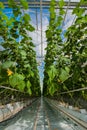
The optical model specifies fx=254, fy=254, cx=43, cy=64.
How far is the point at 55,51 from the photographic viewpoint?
3.75 m

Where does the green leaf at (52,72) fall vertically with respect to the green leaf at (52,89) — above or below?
above

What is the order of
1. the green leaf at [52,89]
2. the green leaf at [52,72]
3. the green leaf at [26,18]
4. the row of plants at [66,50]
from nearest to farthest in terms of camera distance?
the green leaf at [26,18]
the row of plants at [66,50]
the green leaf at [52,72]
the green leaf at [52,89]

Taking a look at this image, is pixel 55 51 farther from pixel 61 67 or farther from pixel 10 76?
pixel 10 76

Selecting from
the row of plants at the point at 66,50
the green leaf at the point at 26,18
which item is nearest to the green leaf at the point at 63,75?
the row of plants at the point at 66,50

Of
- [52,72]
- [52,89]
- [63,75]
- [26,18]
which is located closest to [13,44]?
[26,18]

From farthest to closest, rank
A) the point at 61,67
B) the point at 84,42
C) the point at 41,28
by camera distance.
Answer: the point at 41,28, the point at 61,67, the point at 84,42

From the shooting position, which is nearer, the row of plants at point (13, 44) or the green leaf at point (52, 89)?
the row of plants at point (13, 44)

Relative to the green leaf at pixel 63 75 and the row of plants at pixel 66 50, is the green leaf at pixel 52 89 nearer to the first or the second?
the row of plants at pixel 66 50

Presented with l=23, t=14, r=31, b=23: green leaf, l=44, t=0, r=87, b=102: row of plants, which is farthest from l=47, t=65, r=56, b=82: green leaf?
l=23, t=14, r=31, b=23: green leaf

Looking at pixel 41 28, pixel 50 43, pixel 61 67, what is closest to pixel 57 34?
pixel 50 43

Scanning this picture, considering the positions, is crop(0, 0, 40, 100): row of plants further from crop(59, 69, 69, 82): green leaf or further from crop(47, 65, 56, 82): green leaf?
crop(59, 69, 69, 82): green leaf

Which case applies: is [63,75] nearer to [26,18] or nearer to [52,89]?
[52,89]

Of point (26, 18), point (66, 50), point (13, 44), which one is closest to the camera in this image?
point (26, 18)

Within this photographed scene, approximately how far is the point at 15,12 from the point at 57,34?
2.47ft
